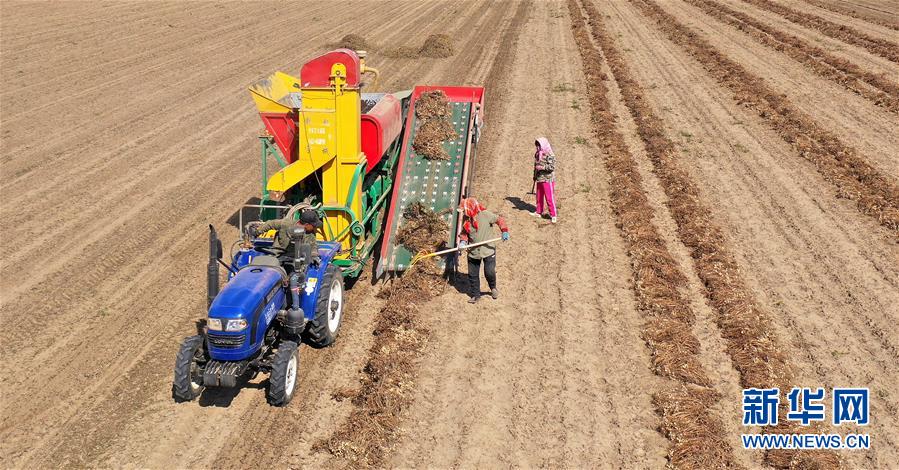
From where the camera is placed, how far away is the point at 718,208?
1316 centimetres

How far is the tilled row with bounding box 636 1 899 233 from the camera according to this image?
13.3m

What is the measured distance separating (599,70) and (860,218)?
1267 centimetres

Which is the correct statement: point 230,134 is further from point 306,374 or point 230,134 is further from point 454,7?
point 454,7

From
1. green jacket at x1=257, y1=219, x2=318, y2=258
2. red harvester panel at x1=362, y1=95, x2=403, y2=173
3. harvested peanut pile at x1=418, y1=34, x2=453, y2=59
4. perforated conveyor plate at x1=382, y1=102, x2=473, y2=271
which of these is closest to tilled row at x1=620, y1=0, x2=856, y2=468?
perforated conveyor plate at x1=382, y1=102, x2=473, y2=271

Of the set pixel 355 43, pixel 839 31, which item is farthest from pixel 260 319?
pixel 839 31

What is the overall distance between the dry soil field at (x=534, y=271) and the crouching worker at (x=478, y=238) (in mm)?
382

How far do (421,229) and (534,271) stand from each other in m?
1.93

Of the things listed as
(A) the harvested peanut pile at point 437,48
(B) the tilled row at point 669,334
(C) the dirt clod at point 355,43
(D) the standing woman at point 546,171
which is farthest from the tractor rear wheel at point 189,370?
(C) the dirt clod at point 355,43

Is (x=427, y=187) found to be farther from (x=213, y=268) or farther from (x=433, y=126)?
(x=213, y=268)

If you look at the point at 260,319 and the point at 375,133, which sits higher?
the point at 375,133

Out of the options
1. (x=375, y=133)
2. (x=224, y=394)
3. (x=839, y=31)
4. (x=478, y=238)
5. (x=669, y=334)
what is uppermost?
(x=839, y=31)

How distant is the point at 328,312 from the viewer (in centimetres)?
830

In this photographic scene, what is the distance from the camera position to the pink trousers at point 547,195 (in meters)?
12.2

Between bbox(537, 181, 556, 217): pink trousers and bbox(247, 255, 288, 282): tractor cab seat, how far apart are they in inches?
230
